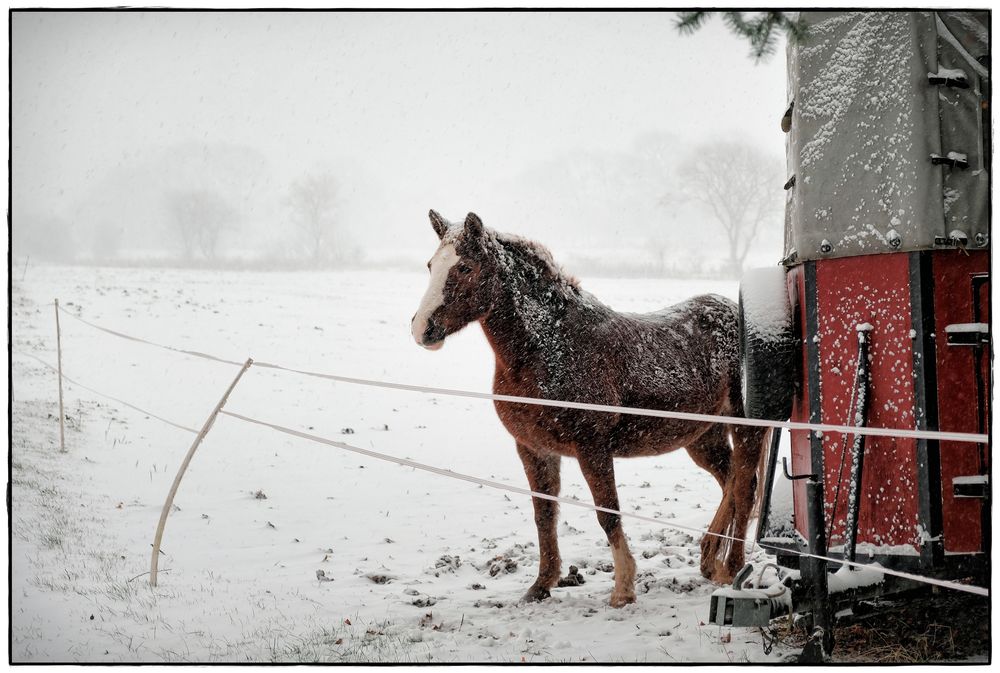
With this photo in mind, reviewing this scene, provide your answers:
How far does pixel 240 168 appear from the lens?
12484 millimetres

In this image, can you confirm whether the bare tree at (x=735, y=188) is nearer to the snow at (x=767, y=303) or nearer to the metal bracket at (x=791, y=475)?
the snow at (x=767, y=303)

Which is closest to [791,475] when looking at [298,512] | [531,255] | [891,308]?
[891,308]

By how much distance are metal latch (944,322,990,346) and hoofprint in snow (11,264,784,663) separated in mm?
1497

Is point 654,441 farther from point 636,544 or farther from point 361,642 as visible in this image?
point 361,642

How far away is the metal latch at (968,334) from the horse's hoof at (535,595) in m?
2.32

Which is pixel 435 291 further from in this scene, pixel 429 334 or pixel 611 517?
pixel 611 517

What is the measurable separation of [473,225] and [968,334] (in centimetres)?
216

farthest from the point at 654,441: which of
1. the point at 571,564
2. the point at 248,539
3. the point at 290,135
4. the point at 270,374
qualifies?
the point at 290,135

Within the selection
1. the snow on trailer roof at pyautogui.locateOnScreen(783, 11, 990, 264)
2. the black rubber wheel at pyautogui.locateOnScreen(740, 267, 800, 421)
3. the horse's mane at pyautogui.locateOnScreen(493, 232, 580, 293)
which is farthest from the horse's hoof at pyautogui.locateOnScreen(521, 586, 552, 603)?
the snow on trailer roof at pyautogui.locateOnScreen(783, 11, 990, 264)

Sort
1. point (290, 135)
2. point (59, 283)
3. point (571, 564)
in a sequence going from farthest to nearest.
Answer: point (290, 135), point (59, 283), point (571, 564)

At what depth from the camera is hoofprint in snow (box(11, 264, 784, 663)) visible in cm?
337

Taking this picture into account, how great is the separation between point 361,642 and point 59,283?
28.0 ft

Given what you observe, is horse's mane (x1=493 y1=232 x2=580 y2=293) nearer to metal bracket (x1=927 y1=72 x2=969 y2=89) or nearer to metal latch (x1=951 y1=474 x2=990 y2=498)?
metal bracket (x1=927 y1=72 x2=969 y2=89)

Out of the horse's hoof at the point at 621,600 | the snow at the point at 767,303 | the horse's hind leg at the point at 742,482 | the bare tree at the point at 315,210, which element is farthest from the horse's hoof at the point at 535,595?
the bare tree at the point at 315,210
